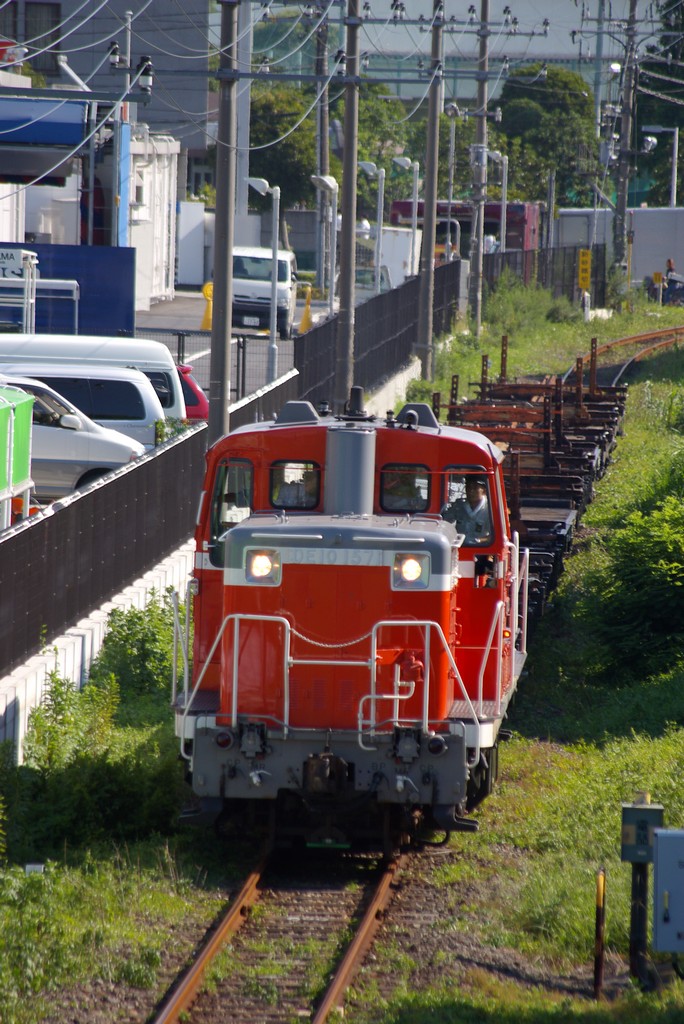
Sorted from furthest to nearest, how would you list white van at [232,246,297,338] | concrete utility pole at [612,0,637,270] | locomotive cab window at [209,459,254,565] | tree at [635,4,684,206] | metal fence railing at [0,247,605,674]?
tree at [635,4,684,206] < concrete utility pole at [612,0,637,270] < white van at [232,246,297,338] < metal fence railing at [0,247,605,674] < locomotive cab window at [209,459,254,565]

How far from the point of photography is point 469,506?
33.8 ft

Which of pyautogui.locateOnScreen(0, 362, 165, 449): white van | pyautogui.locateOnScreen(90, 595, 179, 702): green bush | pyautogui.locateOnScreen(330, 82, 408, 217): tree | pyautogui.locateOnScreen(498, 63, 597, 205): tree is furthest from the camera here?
pyautogui.locateOnScreen(498, 63, 597, 205): tree

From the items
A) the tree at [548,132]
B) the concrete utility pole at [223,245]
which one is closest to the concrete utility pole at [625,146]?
the tree at [548,132]

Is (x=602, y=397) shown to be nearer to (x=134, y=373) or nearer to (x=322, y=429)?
(x=134, y=373)

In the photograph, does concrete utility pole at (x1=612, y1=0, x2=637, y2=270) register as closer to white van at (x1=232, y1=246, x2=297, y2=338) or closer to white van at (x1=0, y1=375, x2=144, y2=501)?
white van at (x1=232, y1=246, x2=297, y2=338)

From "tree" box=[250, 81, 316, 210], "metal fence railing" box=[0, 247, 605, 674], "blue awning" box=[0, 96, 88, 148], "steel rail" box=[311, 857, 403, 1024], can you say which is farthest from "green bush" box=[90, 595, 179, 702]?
"tree" box=[250, 81, 316, 210]

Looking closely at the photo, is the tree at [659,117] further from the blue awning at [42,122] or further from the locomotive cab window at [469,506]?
the locomotive cab window at [469,506]

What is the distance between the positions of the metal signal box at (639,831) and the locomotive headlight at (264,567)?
113 inches

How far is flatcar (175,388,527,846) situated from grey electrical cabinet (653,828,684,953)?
6.74 feet

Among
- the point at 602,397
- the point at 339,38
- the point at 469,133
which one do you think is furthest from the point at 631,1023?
the point at 469,133

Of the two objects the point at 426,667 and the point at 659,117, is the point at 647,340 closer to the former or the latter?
the point at 426,667

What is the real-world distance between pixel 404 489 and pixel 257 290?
114ft

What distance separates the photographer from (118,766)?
34.6 ft

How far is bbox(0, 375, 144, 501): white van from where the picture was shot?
19.7 metres
